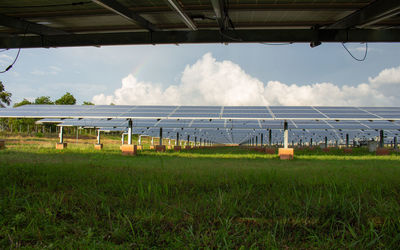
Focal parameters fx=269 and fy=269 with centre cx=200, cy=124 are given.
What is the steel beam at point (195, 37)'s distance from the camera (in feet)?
19.9

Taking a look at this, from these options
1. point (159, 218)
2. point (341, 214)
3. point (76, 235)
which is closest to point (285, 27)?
point (341, 214)

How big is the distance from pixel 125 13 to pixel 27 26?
2714 mm

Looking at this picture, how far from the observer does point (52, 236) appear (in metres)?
2.53

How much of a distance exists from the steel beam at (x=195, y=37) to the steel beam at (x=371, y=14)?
9.1 inches

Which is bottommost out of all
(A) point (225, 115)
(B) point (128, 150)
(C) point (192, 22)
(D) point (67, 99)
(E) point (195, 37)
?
(B) point (128, 150)

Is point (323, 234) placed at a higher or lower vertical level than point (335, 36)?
lower

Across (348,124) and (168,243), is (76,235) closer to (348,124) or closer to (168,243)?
(168,243)

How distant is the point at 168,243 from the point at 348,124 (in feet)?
79.4

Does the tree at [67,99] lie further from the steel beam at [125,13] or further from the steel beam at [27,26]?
the steel beam at [125,13]

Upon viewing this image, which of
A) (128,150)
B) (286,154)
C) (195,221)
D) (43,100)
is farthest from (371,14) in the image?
(43,100)

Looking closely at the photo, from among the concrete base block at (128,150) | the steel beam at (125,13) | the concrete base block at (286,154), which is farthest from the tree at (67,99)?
the steel beam at (125,13)

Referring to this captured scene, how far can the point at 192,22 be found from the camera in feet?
18.5

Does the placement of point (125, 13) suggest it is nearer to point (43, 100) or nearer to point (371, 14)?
point (371, 14)

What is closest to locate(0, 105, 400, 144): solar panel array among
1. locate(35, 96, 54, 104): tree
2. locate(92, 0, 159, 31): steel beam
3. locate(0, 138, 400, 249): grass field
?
locate(92, 0, 159, 31): steel beam
